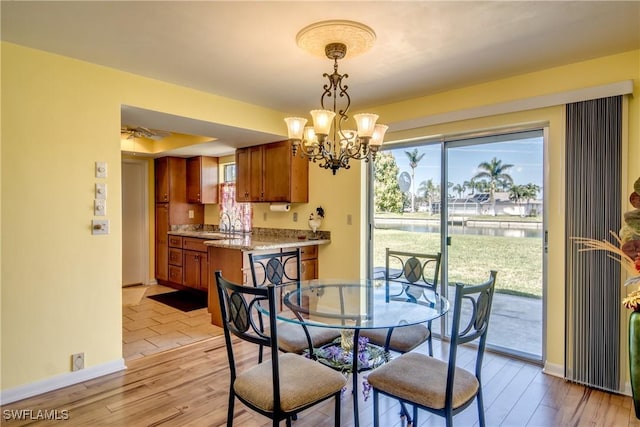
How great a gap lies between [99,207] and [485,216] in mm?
3269

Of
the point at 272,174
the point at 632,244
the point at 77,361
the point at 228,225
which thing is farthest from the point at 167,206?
the point at 632,244

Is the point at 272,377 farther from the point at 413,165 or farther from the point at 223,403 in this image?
the point at 413,165

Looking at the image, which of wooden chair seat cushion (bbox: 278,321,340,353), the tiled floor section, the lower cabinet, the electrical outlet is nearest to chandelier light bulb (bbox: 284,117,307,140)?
wooden chair seat cushion (bbox: 278,321,340,353)

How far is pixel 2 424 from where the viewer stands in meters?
2.20

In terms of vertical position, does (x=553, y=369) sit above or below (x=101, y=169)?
below

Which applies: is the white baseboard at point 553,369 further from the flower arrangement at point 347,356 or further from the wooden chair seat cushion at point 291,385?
the wooden chair seat cushion at point 291,385

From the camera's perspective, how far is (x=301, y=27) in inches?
86.0

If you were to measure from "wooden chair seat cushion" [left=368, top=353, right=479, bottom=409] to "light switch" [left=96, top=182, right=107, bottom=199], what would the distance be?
237 centimetres

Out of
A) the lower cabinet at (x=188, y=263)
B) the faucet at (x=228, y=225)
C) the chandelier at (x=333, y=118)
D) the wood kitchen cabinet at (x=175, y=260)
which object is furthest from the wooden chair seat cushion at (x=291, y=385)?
the wood kitchen cabinet at (x=175, y=260)

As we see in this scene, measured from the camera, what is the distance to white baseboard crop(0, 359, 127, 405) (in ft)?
8.00

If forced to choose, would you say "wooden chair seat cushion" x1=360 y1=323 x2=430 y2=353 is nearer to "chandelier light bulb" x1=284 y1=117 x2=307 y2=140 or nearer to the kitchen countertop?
"chandelier light bulb" x1=284 y1=117 x2=307 y2=140

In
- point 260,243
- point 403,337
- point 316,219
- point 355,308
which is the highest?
point 316,219

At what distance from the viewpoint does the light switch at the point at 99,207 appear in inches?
110

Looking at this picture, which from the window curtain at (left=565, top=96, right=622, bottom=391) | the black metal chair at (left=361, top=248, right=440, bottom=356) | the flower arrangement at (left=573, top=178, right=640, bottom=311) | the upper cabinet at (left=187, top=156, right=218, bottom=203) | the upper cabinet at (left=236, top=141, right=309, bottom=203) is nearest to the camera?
the flower arrangement at (left=573, top=178, right=640, bottom=311)
